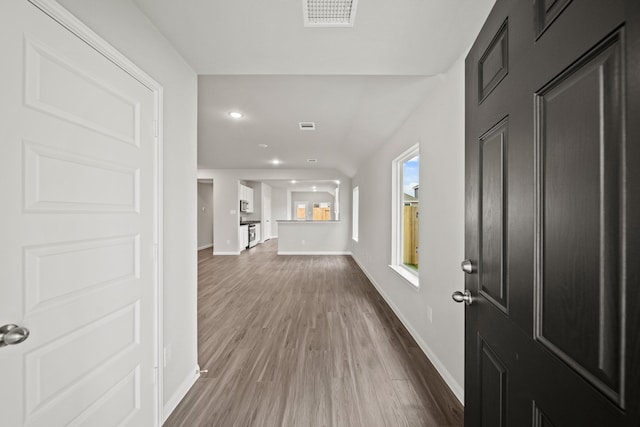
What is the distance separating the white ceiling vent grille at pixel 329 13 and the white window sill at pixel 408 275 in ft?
7.17

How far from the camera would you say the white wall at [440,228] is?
6.08ft

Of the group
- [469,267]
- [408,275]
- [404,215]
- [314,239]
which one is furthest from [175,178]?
[314,239]

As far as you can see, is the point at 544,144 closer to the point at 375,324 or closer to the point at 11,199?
the point at 11,199

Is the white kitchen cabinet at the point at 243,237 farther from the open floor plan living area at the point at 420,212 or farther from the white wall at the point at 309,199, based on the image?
the open floor plan living area at the point at 420,212

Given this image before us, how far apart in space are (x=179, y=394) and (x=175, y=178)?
138 cm

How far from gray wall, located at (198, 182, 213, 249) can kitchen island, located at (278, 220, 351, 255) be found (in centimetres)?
325

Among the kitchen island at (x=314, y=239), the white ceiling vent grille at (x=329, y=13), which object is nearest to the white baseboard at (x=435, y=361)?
the white ceiling vent grille at (x=329, y=13)

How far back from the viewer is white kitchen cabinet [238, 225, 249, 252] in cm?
824

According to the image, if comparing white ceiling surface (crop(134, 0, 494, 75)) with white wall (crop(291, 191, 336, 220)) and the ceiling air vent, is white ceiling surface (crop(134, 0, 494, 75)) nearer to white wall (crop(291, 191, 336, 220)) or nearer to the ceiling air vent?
the ceiling air vent

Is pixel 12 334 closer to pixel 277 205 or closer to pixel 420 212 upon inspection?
pixel 420 212

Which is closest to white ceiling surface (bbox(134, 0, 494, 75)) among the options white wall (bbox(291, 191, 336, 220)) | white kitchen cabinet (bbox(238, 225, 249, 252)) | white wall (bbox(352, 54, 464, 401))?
white wall (bbox(352, 54, 464, 401))

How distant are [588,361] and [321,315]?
→ 3.00m

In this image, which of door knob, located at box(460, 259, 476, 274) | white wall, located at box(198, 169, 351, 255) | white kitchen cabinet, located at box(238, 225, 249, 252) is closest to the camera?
door knob, located at box(460, 259, 476, 274)

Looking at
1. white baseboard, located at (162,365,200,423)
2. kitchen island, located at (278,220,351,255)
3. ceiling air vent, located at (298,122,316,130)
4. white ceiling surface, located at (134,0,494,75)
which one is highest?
ceiling air vent, located at (298,122,316,130)
